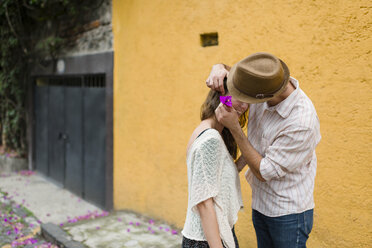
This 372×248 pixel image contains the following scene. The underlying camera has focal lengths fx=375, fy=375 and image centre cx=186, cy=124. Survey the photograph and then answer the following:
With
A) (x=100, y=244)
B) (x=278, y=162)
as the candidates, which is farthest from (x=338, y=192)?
(x=100, y=244)

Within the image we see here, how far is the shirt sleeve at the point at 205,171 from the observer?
1.88 meters

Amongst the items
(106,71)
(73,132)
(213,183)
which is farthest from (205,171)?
(73,132)

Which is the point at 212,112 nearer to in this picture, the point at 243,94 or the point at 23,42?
the point at 243,94

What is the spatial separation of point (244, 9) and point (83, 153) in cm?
418

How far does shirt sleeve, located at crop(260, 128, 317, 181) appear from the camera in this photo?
75.2 inches

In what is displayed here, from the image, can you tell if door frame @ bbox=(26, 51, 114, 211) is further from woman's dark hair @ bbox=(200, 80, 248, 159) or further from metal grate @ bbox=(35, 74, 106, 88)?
woman's dark hair @ bbox=(200, 80, 248, 159)

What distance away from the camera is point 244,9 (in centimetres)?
357

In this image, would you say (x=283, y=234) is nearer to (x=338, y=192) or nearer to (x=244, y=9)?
(x=338, y=192)

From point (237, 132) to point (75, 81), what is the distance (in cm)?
563

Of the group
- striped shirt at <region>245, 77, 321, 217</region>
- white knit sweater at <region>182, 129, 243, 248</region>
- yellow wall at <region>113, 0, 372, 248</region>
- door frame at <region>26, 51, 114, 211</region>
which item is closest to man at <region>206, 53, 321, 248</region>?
striped shirt at <region>245, 77, 321, 217</region>

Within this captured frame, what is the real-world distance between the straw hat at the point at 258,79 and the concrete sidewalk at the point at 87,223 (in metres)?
2.65

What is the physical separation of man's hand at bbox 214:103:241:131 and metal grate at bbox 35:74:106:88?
174 inches

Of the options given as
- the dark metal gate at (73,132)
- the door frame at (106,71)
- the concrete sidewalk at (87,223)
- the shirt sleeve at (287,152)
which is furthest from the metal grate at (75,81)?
the shirt sleeve at (287,152)

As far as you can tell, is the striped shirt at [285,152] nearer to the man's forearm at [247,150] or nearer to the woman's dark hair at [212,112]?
the man's forearm at [247,150]
